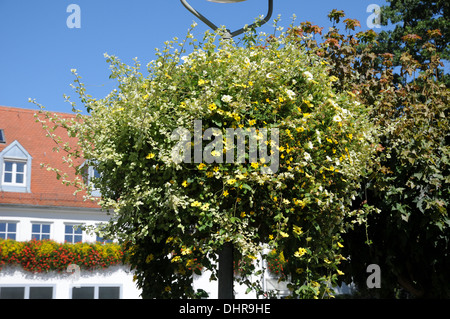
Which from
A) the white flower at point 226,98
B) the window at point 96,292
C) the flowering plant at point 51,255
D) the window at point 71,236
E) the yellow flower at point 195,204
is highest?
the white flower at point 226,98

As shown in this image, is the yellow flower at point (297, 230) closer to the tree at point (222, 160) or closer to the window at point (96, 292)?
the tree at point (222, 160)

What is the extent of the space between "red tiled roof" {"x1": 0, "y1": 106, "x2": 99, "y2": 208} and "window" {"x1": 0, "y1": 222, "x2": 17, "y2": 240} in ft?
3.56

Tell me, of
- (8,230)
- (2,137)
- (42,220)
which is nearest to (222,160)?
(42,220)

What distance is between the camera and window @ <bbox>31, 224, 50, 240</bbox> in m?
21.0

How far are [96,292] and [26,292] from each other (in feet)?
9.18

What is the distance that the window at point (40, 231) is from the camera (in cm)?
2097

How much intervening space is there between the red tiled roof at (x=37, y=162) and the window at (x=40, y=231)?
1.06 metres

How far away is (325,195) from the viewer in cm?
441

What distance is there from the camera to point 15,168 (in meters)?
21.7

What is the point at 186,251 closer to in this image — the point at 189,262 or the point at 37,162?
the point at 189,262

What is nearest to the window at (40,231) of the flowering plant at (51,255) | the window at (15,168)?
the flowering plant at (51,255)

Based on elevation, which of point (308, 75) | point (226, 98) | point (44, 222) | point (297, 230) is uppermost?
point (308, 75)

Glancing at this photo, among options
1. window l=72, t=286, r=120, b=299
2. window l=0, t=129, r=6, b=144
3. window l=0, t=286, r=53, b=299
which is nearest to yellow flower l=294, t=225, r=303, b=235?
window l=0, t=286, r=53, b=299

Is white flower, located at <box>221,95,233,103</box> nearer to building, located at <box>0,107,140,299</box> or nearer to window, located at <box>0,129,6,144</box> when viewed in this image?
building, located at <box>0,107,140,299</box>
